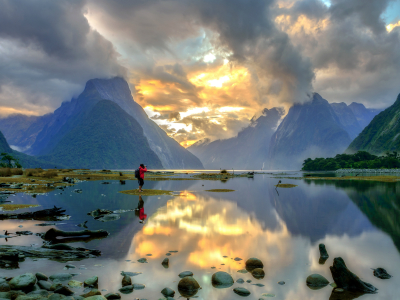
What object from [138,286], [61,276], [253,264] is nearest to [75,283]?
[61,276]

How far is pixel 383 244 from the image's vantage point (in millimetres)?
14461

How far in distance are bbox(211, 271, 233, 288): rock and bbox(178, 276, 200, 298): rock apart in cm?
73

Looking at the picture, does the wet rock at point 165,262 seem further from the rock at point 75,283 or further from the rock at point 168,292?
the rock at point 75,283

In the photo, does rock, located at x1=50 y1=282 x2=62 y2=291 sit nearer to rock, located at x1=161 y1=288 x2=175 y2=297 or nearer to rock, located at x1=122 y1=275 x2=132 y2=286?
rock, located at x1=122 y1=275 x2=132 y2=286

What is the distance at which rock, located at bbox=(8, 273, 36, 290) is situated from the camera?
813 cm

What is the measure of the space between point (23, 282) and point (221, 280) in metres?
6.51

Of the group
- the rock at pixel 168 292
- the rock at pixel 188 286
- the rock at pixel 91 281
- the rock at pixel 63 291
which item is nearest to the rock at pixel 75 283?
the rock at pixel 91 281

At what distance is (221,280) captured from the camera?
929 centimetres

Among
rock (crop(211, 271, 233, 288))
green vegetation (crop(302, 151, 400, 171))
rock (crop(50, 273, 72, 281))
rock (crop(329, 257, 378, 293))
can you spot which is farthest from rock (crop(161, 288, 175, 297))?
green vegetation (crop(302, 151, 400, 171))

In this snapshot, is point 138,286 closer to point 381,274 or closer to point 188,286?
point 188,286

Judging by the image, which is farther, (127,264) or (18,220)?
(18,220)

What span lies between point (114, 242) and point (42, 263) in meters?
3.66

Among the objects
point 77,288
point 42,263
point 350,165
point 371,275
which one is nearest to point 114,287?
point 77,288

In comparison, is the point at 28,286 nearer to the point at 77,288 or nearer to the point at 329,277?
the point at 77,288
